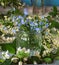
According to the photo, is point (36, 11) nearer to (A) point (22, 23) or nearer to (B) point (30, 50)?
(A) point (22, 23)

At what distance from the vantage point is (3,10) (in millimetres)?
2121

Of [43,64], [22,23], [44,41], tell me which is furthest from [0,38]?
[43,64]

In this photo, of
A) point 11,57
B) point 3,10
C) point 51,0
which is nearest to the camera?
point 11,57

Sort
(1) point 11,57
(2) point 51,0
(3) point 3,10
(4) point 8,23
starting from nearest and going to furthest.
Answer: (1) point 11,57 → (4) point 8,23 → (3) point 3,10 → (2) point 51,0

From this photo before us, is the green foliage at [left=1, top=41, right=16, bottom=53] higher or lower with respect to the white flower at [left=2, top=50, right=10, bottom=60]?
lower

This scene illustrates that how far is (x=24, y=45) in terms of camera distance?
3.91ft

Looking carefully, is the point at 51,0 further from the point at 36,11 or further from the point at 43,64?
the point at 43,64

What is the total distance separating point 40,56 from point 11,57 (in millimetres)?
146

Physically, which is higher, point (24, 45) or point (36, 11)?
point (24, 45)

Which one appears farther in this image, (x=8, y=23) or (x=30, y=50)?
(x=8, y=23)

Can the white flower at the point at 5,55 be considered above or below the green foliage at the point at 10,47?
above

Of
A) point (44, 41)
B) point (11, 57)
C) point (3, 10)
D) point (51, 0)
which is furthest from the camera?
point (51, 0)

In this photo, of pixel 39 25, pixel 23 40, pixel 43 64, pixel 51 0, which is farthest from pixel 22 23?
pixel 51 0

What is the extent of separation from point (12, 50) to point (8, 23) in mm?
425
